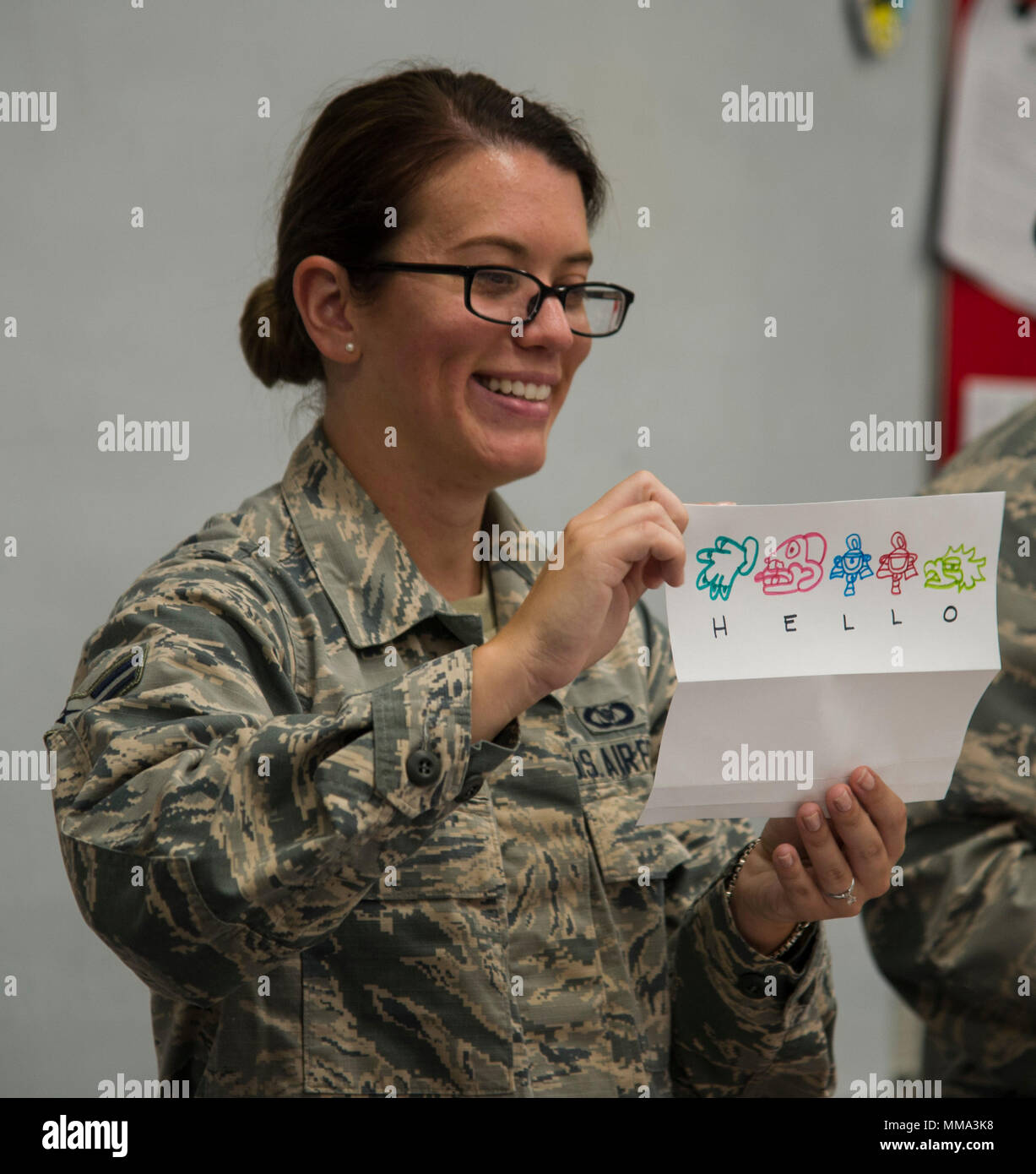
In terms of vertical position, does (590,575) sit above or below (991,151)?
below

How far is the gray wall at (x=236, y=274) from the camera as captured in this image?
5.08ft

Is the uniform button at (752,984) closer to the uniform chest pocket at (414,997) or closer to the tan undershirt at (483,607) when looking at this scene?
the uniform chest pocket at (414,997)

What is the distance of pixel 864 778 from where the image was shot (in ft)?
3.27

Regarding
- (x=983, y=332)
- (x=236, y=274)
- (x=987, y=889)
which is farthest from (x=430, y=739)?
(x=983, y=332)

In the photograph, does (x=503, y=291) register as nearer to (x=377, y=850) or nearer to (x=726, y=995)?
(x=377, y=850)

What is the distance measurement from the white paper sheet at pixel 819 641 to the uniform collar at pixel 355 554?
256 millimetres

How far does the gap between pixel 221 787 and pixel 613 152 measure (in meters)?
1.36

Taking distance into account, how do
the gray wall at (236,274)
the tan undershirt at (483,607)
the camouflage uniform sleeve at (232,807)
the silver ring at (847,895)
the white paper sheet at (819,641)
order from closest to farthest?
the camouflage uniform sleeve at (232,807), the white paper sheet at (819,641), the silver ring at (847,895), the tan undershirt at (483,607), the gray wall at (236,274)

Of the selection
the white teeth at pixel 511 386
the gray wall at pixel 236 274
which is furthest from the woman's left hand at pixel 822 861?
the gray wall at pixel 236 274

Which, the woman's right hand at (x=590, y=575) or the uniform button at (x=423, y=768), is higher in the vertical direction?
the woman's right hand at (x=590, y=575)

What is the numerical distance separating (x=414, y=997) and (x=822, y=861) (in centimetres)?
34

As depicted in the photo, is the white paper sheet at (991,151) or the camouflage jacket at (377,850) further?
the white paper sheet at (991,151)

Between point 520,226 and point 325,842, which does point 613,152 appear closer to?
point 520,226

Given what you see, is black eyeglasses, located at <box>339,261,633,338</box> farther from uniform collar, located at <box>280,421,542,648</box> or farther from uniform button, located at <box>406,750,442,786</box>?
uniform button, located at <box>406,750,442,786</box>
